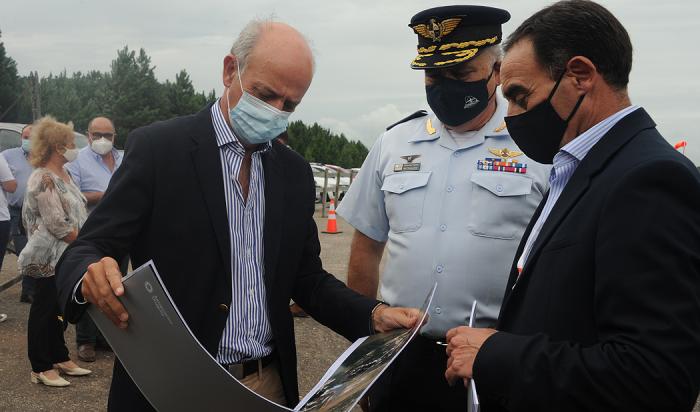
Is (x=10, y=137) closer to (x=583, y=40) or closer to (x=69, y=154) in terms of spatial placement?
(x=69, y=154)

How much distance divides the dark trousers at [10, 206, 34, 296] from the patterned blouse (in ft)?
7.77

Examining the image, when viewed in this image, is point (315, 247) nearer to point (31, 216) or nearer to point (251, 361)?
point (251, 361)

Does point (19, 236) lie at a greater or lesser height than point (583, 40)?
lesser

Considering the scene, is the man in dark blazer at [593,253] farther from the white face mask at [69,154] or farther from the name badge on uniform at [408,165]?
the white face mask at [69,154]

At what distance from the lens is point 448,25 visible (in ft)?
8.96

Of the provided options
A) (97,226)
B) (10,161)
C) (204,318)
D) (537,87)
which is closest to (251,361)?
(204,318)

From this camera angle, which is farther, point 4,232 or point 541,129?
point 4,232

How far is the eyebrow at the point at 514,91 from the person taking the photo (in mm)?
1842

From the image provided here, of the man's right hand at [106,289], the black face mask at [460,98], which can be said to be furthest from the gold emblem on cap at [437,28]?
the man's right hand at [106,289]

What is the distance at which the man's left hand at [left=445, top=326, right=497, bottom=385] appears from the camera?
5.37 ft

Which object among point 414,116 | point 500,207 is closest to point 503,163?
point 500,207

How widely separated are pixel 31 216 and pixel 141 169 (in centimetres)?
398

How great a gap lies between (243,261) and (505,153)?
1.14 metres

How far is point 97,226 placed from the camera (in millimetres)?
2008
